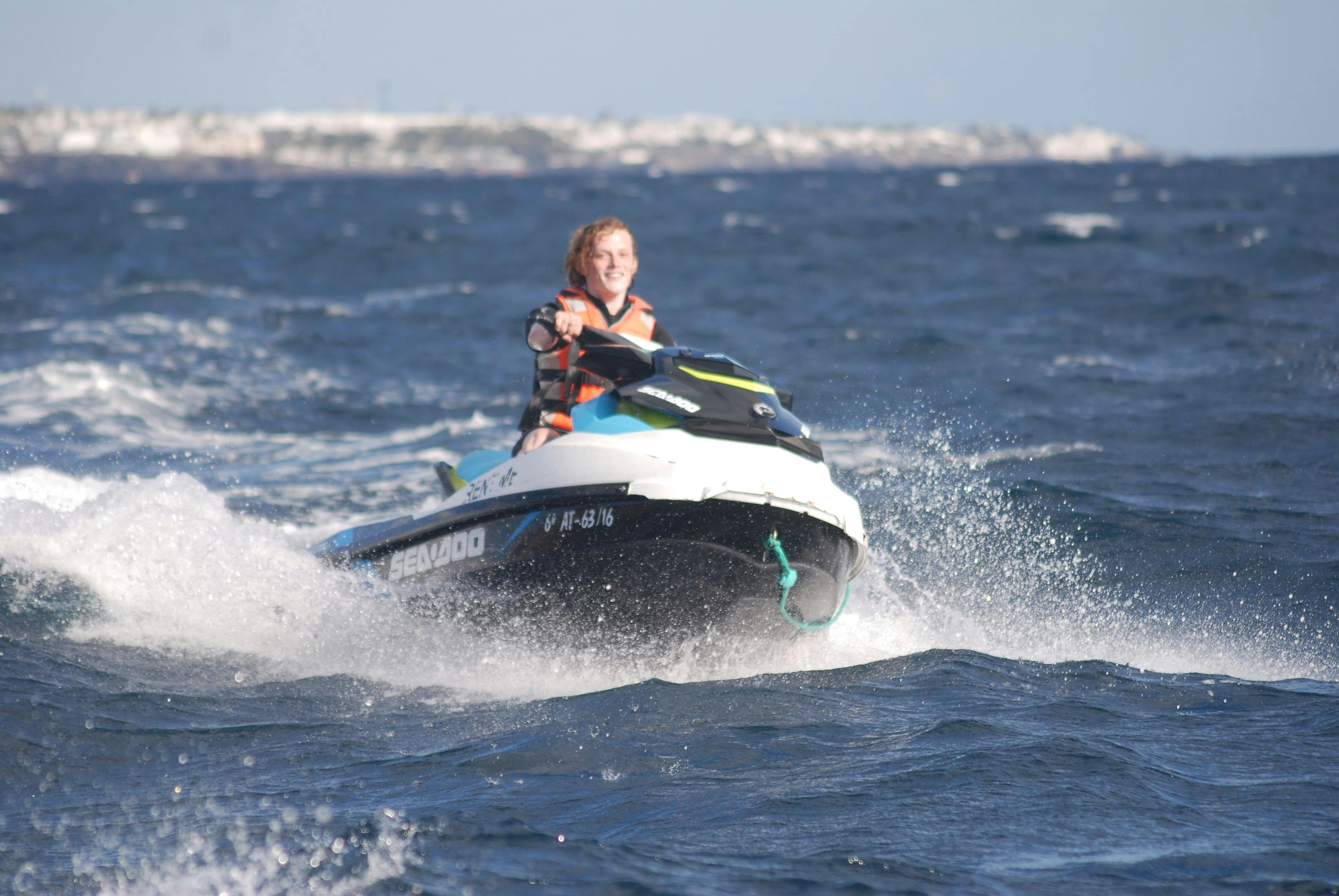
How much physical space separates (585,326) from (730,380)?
0.60m

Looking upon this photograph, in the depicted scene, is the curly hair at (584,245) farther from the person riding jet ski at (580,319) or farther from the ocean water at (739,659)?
the ocean water at (739,659)

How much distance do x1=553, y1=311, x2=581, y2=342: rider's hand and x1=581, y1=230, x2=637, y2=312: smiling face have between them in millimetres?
307

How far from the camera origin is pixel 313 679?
4.49 metres

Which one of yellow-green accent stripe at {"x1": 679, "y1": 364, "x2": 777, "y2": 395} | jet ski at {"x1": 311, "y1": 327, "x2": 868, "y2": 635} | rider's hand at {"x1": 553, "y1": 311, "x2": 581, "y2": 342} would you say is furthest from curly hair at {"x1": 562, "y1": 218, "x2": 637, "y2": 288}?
yellow-green accent stripe at {"x1": 679, "y1": 364, "x2": 777, "y2": 395}

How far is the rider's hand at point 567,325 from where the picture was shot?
460 cm

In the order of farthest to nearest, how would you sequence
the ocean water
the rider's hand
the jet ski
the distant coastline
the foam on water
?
the distant coastline → the rider's hand → the foam on water → the jet ski → the ocean water

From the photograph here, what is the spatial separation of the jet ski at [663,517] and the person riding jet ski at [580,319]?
156 mm

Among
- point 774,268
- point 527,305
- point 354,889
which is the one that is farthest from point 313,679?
point 774,268

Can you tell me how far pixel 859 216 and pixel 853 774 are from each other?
1355 inches

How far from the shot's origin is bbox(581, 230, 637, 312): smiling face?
4.86 m

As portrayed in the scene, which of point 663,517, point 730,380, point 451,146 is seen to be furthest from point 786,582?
point 451,146

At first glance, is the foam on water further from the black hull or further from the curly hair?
the curly hair

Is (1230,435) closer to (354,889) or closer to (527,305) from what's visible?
(354,889)

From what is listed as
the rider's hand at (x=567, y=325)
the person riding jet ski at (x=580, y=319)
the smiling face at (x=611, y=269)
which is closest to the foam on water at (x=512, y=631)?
the person riding jet ski at (x=580, y=319)
